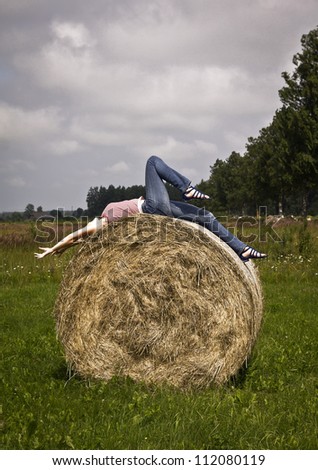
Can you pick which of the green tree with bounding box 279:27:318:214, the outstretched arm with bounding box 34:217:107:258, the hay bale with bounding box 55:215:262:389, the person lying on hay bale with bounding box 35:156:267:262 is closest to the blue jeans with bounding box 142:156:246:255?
the person lying on hay bale with bounding box 35:156:267:262

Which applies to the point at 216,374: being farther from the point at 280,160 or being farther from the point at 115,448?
the point at 280,160

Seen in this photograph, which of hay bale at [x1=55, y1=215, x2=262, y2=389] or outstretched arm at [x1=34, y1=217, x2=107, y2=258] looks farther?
outstretched arm at [x1=34, y1=217, x2=107, y2=258]

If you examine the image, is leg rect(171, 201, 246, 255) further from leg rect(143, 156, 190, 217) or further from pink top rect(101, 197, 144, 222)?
pink top rect(101, 197, 144, 222)

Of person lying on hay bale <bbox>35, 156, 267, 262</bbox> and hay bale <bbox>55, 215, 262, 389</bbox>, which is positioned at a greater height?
person lying on hay bale <bbox>35, 156, 267, 262</bbox>

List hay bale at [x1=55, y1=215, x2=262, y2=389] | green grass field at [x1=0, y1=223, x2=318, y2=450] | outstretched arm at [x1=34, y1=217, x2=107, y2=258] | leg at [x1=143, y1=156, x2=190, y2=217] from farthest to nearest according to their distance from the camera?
leg at [x1=143, y1=156, x2=190, y2=217]
outstretched arm at [x1=34, y1=217, x2=107, y2=258]
hay bale at [x1=55, y1=215, x2=262, y2=389]
green grass field at [x1=0, y1=223, x2=318, y2=450]

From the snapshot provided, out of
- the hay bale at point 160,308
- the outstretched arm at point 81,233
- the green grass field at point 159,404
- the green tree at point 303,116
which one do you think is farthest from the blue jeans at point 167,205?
the green tree at point 303,116

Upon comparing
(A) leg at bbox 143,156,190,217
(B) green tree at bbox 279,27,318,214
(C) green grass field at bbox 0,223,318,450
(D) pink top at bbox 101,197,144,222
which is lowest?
(C) green grass field at bbox 0,223,318,450

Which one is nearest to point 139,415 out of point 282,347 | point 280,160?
point 282,347

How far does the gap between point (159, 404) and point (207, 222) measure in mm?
2269

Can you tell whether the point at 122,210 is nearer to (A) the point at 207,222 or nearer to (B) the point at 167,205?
(B) the point at 167,205

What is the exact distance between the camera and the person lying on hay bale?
6.86m

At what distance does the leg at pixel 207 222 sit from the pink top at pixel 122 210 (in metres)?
0.42

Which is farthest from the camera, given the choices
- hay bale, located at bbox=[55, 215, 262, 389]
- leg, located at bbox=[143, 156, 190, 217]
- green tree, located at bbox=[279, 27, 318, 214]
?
green tree, located at bbox=[279, 27, 318, 214]

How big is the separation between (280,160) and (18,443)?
38836mm
